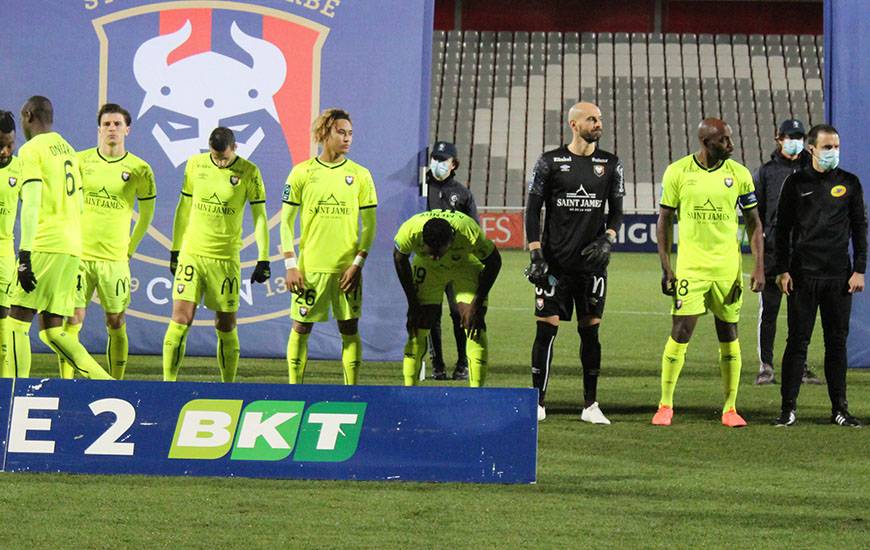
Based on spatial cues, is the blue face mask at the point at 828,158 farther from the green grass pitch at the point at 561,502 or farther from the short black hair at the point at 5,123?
the short black hair at the point at 5,123

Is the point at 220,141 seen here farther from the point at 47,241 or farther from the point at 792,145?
the point at 792,145

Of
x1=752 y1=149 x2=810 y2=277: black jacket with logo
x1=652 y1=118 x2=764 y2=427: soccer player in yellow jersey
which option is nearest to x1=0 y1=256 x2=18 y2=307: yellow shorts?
x1=652 y1=118 x2=764 y2=427: soccer player in yellow jersey

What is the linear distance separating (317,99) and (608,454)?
5.10m

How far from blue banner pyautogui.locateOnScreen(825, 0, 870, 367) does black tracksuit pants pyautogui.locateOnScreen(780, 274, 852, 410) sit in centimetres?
292

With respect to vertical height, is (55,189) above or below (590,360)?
above

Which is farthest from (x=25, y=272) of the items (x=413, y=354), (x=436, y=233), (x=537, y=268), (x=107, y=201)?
(x=537, y=268)

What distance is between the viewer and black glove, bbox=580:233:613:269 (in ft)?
27.9

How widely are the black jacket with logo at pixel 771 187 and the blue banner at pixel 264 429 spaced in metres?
4.99

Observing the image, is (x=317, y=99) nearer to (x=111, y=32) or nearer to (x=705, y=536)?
(x=111, y=32)

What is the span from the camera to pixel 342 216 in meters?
8.69

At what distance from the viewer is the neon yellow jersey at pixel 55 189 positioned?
734 cm

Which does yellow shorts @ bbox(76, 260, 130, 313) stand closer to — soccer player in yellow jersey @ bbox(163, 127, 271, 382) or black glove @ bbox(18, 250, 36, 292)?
soccer player in yellow jersey @ bbox(163, 127, 271, 382)

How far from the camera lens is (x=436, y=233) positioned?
7.93 metres

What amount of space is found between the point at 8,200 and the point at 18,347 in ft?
4.84
